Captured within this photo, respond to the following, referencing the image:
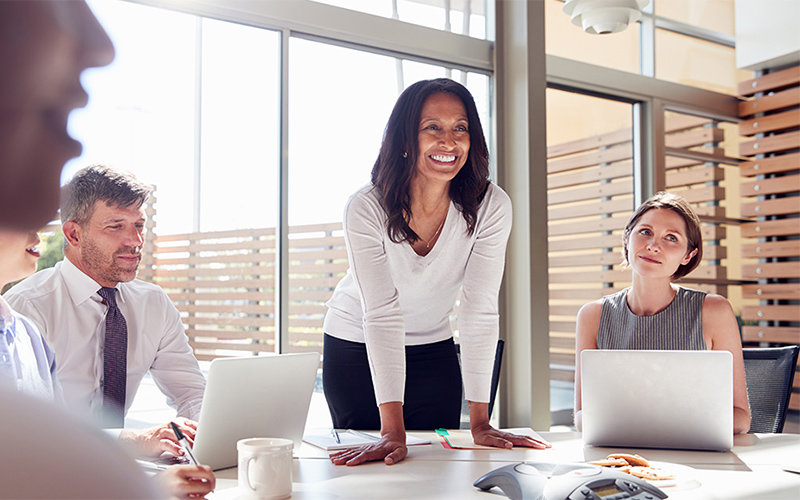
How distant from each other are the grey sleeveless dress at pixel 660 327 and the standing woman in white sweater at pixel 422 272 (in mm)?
496

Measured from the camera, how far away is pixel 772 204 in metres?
5.33

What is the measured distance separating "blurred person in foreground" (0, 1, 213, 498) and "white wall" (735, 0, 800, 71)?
18.9ft

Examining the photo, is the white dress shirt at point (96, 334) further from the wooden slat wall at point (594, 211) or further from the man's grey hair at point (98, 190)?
the wooden slat wall at point (594, 211)

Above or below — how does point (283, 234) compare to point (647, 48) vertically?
below

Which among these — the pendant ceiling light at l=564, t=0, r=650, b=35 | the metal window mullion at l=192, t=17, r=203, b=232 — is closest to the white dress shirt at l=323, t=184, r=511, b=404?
the metal window mullion at l=192, t=17, r=203, b=232

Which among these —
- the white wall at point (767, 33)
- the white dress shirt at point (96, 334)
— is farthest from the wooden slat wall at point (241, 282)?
the white wall at point (767, 33)

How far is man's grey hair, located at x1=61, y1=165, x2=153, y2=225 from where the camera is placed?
195cm

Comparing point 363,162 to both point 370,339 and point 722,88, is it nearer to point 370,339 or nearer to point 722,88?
point 370,339

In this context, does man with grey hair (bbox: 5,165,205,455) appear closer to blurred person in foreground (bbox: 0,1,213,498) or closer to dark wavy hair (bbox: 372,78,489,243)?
dark wavy hair (bbox: 372,78,489,243)

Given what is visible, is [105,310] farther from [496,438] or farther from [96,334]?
[496,438]

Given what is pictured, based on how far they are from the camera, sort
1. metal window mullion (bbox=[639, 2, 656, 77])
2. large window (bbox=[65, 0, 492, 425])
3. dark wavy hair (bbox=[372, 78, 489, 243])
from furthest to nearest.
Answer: metal window mullion (bbox=[639, 2, 656, 77]) → large window (bbox=[65, 0, 492, 425]) → dark wavy hair (bbox=[372, 78, 489, 243])

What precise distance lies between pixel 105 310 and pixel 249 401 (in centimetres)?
82

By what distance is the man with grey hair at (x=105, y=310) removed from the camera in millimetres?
1891

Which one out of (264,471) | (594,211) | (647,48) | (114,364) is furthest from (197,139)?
(647,48)
